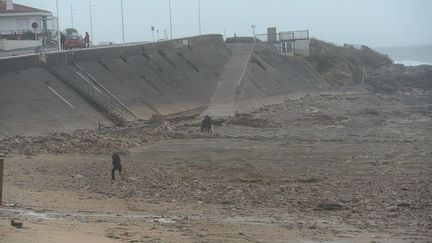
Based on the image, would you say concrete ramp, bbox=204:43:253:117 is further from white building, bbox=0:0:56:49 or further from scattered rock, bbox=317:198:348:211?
scattered rock, bbox=317:198:348:211

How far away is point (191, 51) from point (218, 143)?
2398 cm

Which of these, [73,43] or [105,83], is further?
[73,43]

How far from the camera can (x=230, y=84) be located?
46156mm

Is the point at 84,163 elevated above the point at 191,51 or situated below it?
below

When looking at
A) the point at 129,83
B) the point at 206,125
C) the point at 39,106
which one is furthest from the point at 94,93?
the point at 206,125

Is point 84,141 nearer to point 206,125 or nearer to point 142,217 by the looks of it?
point 206,125

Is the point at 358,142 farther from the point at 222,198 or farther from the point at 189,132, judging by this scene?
the point at 222,198

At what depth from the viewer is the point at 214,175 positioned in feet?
65.6

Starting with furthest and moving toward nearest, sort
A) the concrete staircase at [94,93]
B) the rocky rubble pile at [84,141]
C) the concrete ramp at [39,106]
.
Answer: the concrete staircase at [94,93]
the concrete ramp at [39,106]
the rocky rubble pile at [84,141]

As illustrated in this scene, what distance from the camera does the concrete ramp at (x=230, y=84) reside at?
4006 cm

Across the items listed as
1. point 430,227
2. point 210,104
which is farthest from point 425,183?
point 210,104

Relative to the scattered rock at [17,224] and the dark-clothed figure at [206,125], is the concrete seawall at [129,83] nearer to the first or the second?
the dark-clothed figure at [206,125]

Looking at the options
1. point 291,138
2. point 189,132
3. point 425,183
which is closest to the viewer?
point 425,183

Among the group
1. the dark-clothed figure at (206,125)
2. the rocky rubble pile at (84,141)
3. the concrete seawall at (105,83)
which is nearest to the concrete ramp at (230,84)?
the concrete seawall at (105,83)
